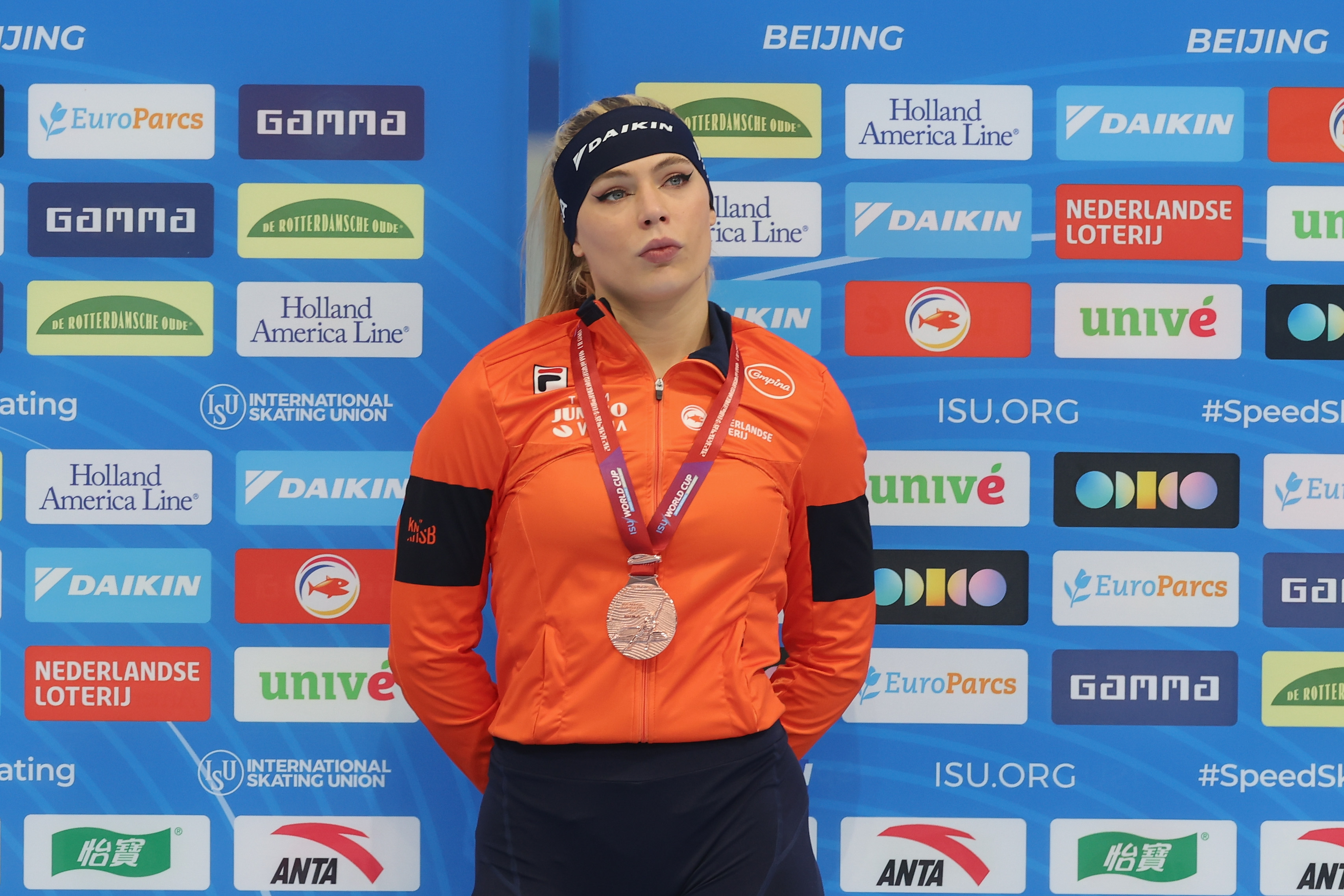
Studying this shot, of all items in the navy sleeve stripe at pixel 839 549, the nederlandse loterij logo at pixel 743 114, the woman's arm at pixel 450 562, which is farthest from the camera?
the nederlandse loterij logo at pixel 743 114

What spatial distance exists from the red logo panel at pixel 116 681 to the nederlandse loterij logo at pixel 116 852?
213mm

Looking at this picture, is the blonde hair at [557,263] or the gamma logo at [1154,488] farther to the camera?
the gamma logo at [1154,488]

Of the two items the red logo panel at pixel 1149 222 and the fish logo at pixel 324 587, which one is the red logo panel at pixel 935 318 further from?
the fish logo at pixel 324 587

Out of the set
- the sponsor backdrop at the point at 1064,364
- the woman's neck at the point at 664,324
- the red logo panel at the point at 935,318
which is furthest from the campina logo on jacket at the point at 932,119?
the woman's neck at the point at 664,324

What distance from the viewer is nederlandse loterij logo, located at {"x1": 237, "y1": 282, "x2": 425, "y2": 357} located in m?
2.02

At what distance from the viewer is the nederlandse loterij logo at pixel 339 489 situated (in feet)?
6.67

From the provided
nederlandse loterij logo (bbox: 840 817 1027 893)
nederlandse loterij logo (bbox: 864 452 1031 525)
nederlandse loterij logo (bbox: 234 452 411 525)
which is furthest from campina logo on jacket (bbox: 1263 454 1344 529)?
nederlandse loterij logo (bbox: 234 452 411 525)

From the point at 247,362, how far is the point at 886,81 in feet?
4.51

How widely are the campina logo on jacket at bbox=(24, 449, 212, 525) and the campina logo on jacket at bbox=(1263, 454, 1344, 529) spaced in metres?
2.11

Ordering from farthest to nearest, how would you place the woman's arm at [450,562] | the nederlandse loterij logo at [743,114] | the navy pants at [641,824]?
the nederlandse loterij logo at [743,114]
the woman's arm at [450,562]
the navy pants at [641,824]

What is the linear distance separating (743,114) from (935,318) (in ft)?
1.80

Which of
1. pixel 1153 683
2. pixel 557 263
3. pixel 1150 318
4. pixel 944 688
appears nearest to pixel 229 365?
pixel 557 263

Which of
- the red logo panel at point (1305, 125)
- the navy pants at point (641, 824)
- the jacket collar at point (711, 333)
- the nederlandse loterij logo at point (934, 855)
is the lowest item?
the nederlandse loterij logo at point (934, 855)

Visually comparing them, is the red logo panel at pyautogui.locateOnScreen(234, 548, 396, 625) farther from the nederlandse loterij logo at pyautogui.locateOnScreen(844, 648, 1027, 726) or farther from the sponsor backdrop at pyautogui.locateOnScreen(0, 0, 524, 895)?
the nederlandse loterij logo at pyautogui.locateOnScreen(844, 648, 1027, 726)
